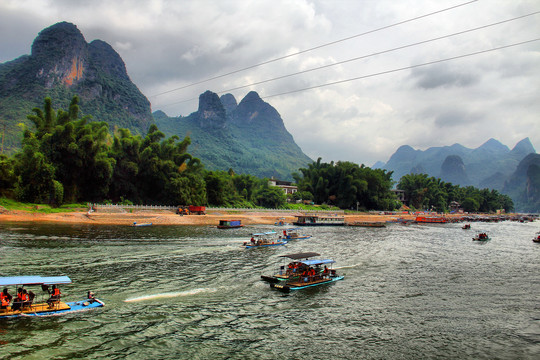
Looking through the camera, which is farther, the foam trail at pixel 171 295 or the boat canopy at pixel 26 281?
the foam trail at pixel 171 295

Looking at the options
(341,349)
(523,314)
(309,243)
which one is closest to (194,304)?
(341,349)

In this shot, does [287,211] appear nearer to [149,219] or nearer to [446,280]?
[149,219]

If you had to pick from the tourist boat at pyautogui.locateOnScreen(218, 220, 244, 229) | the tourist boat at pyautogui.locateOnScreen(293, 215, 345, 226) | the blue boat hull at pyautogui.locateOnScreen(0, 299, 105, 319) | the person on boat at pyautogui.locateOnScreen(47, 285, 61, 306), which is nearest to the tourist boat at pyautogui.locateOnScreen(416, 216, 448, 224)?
the tourist boat at pyautogui.locateOnScreen(293, 215, 345, 226)

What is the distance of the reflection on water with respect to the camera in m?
17.4

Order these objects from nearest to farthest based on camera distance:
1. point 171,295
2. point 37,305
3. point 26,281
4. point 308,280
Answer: point 26,281 → point 37,305 → point 171,295 → point 308,280

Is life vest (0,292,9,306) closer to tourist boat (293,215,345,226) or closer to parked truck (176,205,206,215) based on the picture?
parked truck (176,205,206,215)

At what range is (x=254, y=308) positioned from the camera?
75.5 ft

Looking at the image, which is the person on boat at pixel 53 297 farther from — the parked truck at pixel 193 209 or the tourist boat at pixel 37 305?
the parked truck at pixel 193 209

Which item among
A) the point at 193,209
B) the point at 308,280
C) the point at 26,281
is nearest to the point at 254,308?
the point at 308,280

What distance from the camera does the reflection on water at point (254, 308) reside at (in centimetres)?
1739

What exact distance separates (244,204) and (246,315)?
3557 inches

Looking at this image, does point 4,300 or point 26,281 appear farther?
point 26,281

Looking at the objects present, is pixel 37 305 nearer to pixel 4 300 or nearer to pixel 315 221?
pixel 4 300

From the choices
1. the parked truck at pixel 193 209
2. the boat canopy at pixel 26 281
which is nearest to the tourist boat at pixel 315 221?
the parked truck at pixel 193 209
